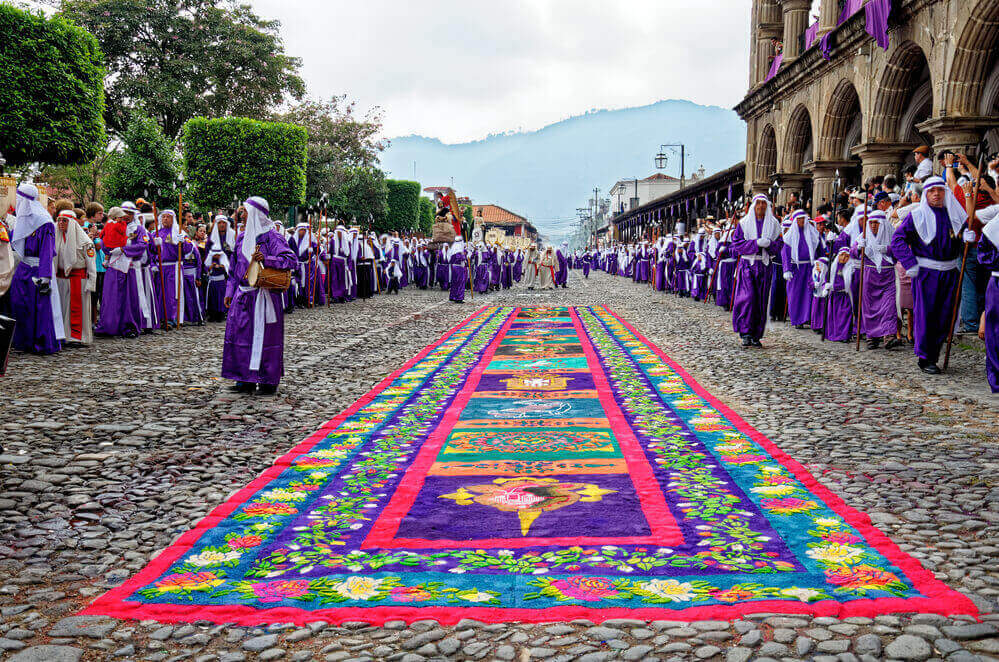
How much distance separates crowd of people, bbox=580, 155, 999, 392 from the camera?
26.6ft

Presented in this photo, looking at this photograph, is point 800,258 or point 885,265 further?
point 800,258

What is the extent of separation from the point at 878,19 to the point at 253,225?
1444 cm

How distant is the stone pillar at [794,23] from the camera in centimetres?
2383

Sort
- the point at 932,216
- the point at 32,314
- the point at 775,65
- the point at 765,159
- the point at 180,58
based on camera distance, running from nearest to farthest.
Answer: the point at 932,216, the point at 32,314, the point at 775,65, the point at 765,159, the point at 180,58

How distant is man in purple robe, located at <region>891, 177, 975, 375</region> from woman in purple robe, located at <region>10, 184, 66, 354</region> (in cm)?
923

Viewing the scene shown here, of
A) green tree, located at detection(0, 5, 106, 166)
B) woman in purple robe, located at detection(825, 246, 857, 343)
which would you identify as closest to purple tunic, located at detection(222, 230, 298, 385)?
woman in purple robe, located at detection(825, 246, 857, 343)

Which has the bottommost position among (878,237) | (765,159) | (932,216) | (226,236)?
(878,237)

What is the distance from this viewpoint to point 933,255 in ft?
26.8

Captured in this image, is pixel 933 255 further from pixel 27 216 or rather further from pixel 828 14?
pixel 828 14

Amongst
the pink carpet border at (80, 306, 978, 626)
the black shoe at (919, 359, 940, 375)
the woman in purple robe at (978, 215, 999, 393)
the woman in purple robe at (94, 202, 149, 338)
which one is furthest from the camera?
the woman in purple robe at (94, 202, 149, 338)

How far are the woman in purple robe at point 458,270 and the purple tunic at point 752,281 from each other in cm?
1108

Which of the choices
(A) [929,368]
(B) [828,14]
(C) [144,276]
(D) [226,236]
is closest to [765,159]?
(B) [828,14]

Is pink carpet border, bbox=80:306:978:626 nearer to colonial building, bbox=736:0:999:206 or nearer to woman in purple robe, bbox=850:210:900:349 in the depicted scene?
woman in purple robe, bbox=850:210:900:349

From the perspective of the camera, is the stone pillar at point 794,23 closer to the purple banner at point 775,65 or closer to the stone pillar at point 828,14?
the purple banner at point 775,65
